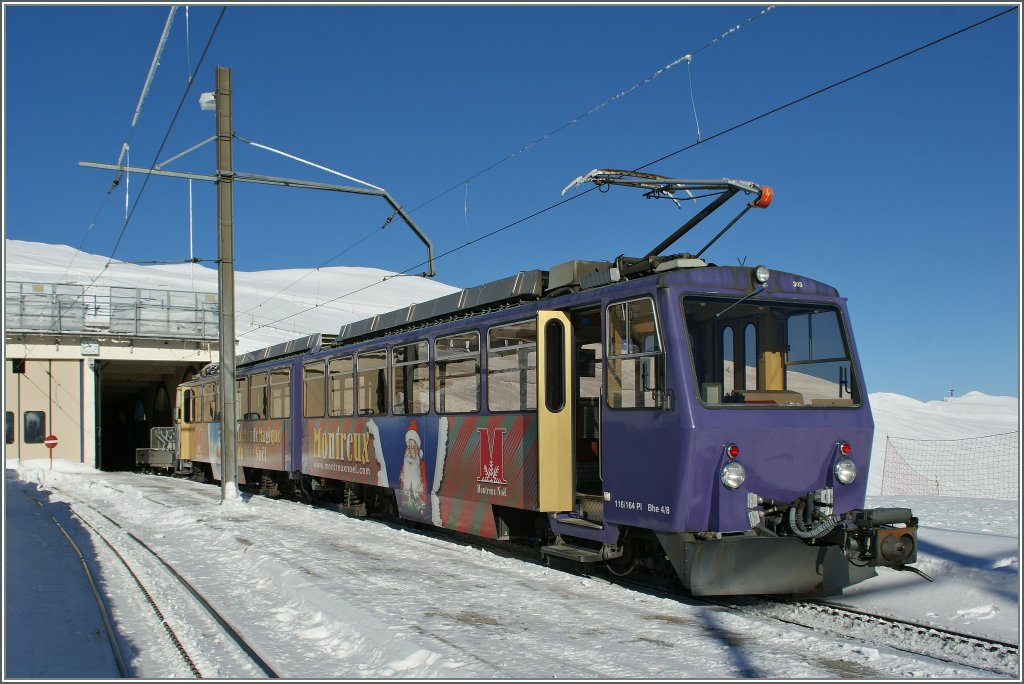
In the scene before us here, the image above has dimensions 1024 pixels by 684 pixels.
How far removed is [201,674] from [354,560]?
4779mm

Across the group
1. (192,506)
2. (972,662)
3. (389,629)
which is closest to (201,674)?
(389,629)

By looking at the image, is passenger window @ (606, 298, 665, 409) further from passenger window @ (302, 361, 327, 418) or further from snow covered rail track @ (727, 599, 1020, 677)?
passenger window @ (302, 361, 327, 418)

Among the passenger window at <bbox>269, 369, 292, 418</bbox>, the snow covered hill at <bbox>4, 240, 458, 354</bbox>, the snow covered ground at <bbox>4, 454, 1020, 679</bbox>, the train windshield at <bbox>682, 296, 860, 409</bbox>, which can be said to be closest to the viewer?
the snow covered ground at <bbox>4, 454, 1020, 679</bbox>

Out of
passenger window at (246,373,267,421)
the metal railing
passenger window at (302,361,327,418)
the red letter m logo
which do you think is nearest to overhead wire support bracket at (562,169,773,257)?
the red letter m logo

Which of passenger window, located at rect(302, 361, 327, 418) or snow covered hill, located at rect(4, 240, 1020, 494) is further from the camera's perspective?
snow covered hill, located at rect(4, 240, 1020, 494)

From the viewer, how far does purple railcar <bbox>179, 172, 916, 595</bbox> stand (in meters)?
8.30

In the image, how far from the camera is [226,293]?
59.0 feet

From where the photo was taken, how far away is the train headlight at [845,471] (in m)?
8.70

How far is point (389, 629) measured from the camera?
24.0 feet

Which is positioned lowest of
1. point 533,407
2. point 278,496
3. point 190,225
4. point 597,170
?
point 278,496

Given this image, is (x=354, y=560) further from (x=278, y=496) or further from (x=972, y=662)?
(x=278, y=496)

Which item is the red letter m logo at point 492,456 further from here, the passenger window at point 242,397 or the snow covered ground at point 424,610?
the passenger window at point 242,397

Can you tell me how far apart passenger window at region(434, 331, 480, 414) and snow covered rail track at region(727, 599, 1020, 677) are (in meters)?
4.31

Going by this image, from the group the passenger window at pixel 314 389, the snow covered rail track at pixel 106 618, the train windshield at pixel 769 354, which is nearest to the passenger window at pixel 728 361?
the train windshield at pixel 769 354
